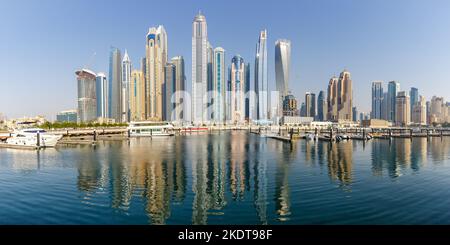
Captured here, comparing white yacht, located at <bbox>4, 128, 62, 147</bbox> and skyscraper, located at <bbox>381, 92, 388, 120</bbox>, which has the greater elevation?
skyscraper, located at <bbox>381, 92, 388, 120</bbox>

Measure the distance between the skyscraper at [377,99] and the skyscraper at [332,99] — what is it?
115 ft

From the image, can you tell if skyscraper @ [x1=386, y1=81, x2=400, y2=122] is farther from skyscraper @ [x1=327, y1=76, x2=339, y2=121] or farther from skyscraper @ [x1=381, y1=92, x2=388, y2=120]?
skyscraper @ [x1=327, y1=76, x2=339, y2=121]

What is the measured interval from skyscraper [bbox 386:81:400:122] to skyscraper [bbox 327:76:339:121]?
4087 cm

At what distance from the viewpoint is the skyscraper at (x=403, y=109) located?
140125mm

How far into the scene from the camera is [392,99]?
143 m

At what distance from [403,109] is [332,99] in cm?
5546

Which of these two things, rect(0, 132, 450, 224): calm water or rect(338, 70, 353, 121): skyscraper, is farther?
rect(338, 70, 353, 121): skyscraper

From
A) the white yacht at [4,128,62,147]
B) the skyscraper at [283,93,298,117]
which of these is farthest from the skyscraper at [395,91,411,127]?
the white yacht at [4,128,62,147]

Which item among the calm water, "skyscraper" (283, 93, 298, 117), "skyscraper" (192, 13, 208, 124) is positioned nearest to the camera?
the calm water

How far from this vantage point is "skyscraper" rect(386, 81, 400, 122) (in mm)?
141875

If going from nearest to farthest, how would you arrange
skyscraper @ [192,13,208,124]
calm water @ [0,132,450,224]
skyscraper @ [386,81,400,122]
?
calm water @ [0,132,450,224]
skyscraper @ [192,13,208,124]
skyscraper @ [386,81,400,122]

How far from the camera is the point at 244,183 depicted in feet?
69.5

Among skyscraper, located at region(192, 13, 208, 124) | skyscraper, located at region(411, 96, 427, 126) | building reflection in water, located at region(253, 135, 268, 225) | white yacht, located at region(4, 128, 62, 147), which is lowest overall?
building reflection in water, located at region(253, 135, 268, 225)
